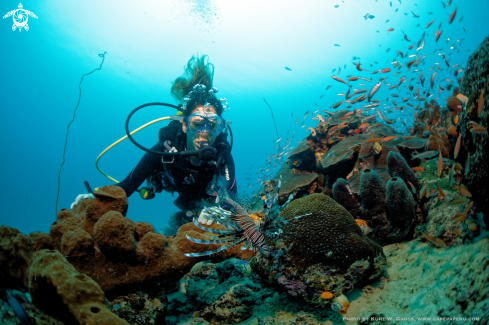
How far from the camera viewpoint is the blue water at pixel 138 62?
36.4m

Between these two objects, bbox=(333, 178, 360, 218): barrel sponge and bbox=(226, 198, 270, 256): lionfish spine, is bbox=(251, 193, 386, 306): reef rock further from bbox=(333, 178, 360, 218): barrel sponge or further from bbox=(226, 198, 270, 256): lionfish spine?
bbox=(333, 178, 360, 218): barrel sponge

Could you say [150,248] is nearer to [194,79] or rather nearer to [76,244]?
[76,244]

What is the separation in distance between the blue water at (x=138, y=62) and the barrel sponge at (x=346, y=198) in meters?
15.2

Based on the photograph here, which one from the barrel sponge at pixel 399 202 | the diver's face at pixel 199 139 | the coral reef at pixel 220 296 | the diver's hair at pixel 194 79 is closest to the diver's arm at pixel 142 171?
the diver's face at pixel 199 139

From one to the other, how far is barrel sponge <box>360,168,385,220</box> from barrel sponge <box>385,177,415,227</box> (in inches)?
7.3

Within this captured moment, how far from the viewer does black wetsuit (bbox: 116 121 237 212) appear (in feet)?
14.7

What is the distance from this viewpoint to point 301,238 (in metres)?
2.12

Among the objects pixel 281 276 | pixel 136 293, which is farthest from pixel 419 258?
pixel 136 293

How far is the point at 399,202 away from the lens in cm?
248

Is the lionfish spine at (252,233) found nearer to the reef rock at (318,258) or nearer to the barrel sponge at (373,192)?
the reef rock at (318,258)

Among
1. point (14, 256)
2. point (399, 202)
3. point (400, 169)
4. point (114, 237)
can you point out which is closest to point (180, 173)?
point (114, 237)

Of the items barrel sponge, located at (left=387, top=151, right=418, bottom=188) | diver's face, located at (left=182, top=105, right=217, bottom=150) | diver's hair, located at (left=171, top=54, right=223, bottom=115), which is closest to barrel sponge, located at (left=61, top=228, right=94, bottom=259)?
diver's face, located at (left=182, top=105, right=217, bottom=150)

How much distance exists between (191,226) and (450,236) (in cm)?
275

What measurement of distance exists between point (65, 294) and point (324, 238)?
80.4 inches
